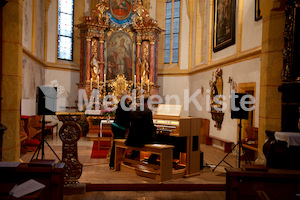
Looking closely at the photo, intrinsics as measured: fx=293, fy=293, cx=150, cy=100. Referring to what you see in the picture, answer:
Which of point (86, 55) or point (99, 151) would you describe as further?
point (86, 55)

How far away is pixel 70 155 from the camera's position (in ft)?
16.5

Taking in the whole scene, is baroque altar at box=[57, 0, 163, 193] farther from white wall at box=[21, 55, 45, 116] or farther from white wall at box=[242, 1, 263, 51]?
white wall at box=[242, 1, 263, 51]

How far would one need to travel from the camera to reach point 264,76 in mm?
6180

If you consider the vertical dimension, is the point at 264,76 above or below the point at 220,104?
above

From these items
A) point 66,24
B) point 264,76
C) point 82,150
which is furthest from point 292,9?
point 66,24

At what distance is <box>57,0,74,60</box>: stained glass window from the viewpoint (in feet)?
46.0

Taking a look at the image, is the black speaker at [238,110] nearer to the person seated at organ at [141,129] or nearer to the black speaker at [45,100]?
the person seated at organ at [141,129]

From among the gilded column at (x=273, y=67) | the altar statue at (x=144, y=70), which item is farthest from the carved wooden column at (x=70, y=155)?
the altar statue at (x=144, y=70)

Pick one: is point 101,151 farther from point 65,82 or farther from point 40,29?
point 40,29

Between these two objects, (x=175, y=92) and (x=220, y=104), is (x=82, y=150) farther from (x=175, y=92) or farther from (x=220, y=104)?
(x=175, y=92)

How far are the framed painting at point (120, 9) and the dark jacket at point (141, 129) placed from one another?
9.28 meters

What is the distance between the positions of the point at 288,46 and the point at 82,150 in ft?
20.9

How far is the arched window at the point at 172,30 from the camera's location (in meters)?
15.0

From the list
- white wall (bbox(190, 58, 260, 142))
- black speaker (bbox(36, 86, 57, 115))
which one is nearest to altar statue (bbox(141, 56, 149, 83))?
white wall (bbox(190, 58, 260, 142))
